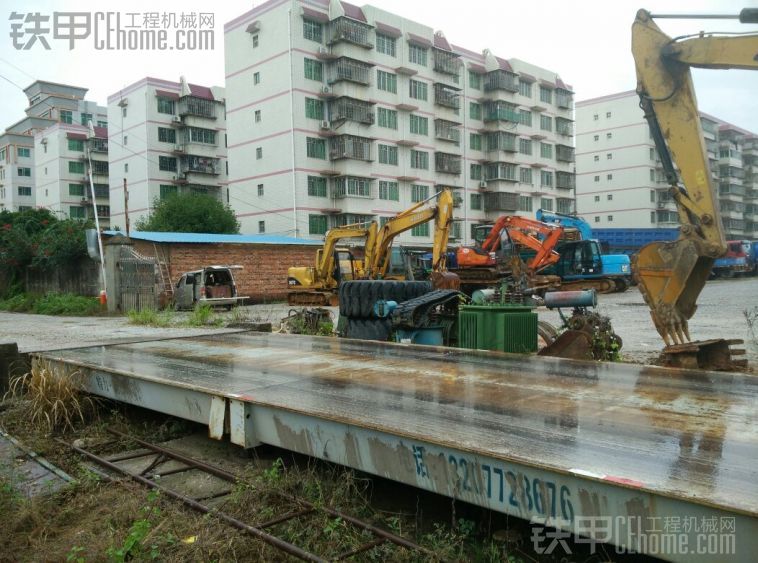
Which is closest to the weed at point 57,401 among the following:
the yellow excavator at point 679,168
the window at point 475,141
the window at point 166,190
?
the yellow excavator at point 679,168

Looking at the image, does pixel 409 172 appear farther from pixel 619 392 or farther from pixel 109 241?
pixel 619 392

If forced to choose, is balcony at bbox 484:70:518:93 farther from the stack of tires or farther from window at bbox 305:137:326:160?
the stack of tires

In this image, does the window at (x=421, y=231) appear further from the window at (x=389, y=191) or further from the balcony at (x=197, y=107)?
the balcony at (x=197, y=107)

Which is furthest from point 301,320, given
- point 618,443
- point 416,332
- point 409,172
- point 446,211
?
point 409,172

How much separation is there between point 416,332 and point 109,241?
55.7 ft

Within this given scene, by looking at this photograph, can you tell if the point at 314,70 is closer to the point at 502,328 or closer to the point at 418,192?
the point at 418,192

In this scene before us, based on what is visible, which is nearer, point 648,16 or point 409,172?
point 648,16

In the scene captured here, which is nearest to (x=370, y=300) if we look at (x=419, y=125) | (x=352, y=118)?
Answer: (x=352, y=118)

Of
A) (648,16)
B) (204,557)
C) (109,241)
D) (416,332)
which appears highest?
(648,16)

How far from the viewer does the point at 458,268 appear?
2492cm

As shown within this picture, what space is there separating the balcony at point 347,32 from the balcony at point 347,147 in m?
6.44

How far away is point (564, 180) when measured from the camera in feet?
197

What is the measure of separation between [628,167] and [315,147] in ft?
→ 142

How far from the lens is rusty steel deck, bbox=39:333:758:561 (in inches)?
99.3
